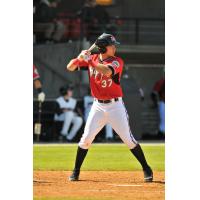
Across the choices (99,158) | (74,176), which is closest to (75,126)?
(99,158)

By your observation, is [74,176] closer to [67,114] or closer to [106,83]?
[106,83]

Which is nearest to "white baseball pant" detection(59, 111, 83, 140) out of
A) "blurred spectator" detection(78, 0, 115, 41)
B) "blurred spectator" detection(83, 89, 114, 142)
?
"blurred spectator" detection(83, 89, 114, 142)

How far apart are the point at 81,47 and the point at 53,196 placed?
13649 millimetres

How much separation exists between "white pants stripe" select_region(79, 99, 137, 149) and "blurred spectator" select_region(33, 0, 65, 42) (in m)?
11.8

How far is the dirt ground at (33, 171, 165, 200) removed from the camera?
898 cm

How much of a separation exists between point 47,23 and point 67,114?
3130 millimetres

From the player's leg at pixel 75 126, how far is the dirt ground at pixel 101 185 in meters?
8.21

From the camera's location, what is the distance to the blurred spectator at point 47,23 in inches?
866

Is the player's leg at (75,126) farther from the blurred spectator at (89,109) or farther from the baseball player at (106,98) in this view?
the baseball player at (106,98)

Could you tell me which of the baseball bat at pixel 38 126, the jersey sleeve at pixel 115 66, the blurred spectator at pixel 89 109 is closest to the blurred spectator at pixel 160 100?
the blurred spectator at pixel 89 109

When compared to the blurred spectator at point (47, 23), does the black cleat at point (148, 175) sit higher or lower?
lower

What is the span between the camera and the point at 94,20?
22891mm
